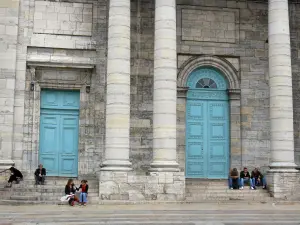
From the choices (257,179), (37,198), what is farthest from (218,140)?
(37,198)

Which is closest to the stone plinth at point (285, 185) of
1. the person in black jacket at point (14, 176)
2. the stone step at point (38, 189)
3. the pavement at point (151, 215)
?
the pavement at point (151, 215)

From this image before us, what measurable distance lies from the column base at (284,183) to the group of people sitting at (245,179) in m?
0.80

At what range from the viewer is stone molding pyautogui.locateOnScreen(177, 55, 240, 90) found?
949 inches

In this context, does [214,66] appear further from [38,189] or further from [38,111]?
[38,189]

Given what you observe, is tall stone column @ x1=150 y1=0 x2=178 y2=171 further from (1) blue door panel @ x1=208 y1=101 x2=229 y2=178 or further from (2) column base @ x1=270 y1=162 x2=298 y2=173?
(1) blue door panel @ x1=208 y1=101 x2=229 y2=178

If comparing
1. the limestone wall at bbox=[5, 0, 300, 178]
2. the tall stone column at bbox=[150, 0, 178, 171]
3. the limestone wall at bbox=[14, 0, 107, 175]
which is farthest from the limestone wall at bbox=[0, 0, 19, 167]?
the tall stone column at bbox=[150, 0, 178, 171]

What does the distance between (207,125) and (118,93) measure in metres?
5.87

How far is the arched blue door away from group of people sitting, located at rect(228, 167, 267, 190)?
194 centimetres

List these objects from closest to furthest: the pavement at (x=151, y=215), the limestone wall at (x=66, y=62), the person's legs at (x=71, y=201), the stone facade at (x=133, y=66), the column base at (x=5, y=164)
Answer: the pavement at (x=151, y=215) → the person's legs at (x=71, y=201) → the column base at (x=5, y=164) → the stone facade at (x=133, y=66) → the limestone wall at (x=66, y=62)

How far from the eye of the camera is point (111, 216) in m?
14.9

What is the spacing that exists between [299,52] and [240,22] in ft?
10.6

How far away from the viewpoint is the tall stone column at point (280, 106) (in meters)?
20.7

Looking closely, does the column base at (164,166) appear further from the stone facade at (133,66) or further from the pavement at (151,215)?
the stone facade at (133,66)

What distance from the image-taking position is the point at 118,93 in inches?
786
